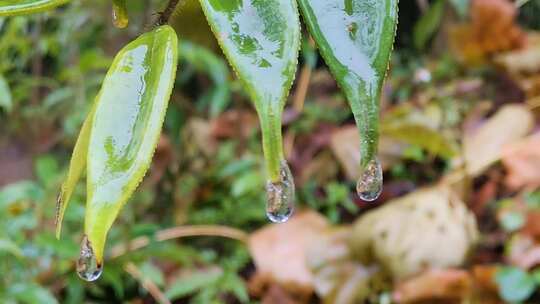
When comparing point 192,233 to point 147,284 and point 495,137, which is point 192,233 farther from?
point 495,137

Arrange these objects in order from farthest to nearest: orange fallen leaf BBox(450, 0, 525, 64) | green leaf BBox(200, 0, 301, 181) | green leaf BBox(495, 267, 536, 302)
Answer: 1. orange fallen leaf BBox(450, 0, 525, 64)
2. green leaf BBox(495, 267, 536, 302)
3. green leaf BBox(200, 0, 301, 181)

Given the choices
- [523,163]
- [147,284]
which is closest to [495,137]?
[523,163]

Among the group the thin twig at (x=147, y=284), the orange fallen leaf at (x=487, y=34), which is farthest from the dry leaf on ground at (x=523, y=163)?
the thin twig at (x=147, y=284)

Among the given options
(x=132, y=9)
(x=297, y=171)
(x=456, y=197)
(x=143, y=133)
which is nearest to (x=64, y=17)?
(x=132, y=9)

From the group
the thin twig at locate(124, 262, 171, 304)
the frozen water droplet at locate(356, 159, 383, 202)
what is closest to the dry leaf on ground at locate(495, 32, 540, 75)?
the thin twig at locate(124, 262, 171, 304)

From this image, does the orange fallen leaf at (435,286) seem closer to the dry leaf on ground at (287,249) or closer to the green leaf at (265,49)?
the dry leaf on ground at (287,249)

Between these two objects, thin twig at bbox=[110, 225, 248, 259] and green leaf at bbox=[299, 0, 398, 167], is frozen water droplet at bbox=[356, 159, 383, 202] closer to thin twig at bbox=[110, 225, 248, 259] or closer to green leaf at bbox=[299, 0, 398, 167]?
green leaf at bbox=[299, 0, 398, 167]

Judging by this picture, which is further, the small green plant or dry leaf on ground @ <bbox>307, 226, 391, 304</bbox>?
dry leaf on ground @ <bbox>307, 226, 391, 304</bbox>
